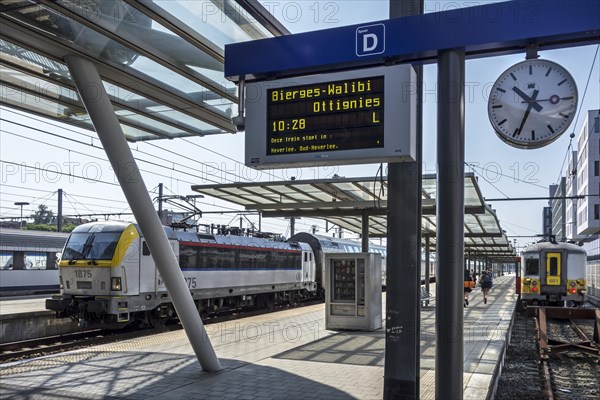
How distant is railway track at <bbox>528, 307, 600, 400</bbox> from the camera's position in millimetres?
9844

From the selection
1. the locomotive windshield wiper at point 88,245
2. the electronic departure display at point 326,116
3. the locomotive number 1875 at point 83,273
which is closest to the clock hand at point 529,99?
the electronic departure display at point 326,116

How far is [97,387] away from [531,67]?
21.3ft

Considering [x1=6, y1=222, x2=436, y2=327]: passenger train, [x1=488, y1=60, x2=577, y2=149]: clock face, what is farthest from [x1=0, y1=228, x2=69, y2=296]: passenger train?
[x1=488, y1=60, x2=577, y2=149]: clock face

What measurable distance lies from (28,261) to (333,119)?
25783 mm

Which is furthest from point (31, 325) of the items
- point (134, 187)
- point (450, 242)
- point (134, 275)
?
point (450, 242)

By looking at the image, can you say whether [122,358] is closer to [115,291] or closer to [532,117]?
[115,291]

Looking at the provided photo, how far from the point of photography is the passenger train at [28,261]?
26484 millimetres

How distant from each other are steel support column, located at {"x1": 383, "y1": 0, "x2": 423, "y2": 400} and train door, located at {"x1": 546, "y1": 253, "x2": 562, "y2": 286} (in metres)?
17.5

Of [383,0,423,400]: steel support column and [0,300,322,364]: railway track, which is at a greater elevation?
[383,0,423,400]: steel support column

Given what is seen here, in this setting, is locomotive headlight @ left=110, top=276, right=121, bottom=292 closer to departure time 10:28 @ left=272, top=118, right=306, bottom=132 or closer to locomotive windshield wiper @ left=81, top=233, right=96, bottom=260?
locomotive windshield wiper @ left=81, top=233, right=96, bottom=260

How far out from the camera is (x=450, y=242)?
17.0ft

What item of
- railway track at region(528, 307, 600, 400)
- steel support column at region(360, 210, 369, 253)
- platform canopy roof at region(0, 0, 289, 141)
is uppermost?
platform canopy roof at region(0, 0, 289, 141)

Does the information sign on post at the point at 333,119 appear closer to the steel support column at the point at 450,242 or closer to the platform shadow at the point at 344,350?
the steel support column at the point at 450,242

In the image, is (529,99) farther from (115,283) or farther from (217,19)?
(115,283)
